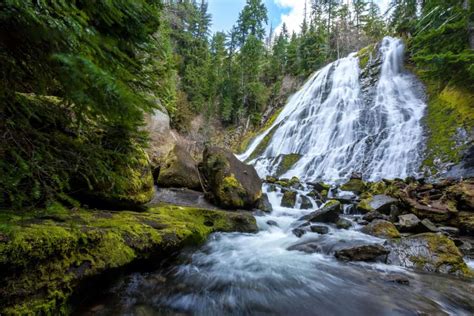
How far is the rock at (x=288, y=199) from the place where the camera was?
1076 centimetres

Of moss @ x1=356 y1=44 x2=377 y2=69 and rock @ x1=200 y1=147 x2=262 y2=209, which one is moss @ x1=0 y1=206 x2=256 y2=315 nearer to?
rock @ x1=200 y1=147 x2=262 y2=209

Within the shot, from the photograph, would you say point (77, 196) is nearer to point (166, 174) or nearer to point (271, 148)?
point (166, 174)

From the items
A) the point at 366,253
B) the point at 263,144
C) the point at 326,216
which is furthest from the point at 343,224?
the point at 263,144

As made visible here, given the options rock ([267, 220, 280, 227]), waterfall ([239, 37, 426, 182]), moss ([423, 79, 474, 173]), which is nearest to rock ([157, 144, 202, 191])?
rock ([267, 220, 280, 227])

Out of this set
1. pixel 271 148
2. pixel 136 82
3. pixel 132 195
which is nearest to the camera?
pixel 136 82

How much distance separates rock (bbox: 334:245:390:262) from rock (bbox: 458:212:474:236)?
340cm

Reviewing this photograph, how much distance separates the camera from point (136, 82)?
2.93 m

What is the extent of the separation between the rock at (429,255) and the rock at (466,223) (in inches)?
90.6

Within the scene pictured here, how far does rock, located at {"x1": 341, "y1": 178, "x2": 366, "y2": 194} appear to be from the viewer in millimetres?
11969

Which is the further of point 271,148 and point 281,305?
point 271,148

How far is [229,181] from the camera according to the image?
8.76 metres

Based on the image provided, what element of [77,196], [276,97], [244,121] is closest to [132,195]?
[77,196]

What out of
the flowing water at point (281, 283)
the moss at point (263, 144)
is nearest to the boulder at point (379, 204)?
the flowing water at point (281, 283)

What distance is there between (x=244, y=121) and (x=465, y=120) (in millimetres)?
22719
